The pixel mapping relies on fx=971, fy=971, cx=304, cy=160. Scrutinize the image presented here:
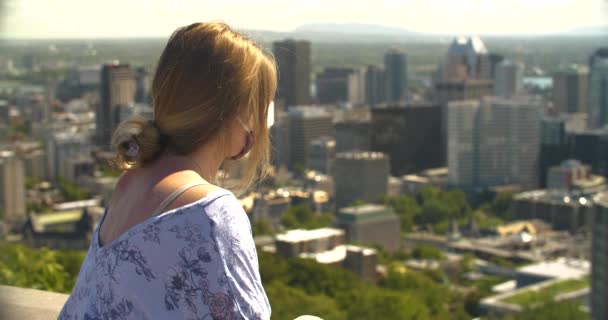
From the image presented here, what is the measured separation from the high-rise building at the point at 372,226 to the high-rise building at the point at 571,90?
34.1 feet

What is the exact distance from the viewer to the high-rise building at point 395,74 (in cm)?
2603

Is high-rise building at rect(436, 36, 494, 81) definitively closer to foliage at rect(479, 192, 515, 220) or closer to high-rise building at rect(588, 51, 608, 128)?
high-rise building at rect(588, 51, 608, 128)

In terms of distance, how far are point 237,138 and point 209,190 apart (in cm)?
6

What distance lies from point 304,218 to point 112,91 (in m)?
5.57

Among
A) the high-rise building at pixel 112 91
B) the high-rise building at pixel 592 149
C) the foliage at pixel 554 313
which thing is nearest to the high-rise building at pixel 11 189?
the high-rise building at pixel 112 91

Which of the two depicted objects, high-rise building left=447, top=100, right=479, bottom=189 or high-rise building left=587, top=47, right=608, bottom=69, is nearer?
high-rise building left=447, top=100, right=479, bottom=189

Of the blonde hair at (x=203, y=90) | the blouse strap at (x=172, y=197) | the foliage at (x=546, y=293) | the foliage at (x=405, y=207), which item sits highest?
the blonde hair at (x=203, y=90)

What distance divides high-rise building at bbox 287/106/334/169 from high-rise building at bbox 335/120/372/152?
2.00 feet

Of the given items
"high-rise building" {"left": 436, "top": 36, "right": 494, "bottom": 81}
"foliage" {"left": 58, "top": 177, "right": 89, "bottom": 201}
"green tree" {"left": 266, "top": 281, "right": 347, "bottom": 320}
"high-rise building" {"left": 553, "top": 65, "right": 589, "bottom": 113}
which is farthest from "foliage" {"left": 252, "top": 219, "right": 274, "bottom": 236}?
"high-rise building" {"left": 436, "top": 36, "right": 494, "bottom": 81}

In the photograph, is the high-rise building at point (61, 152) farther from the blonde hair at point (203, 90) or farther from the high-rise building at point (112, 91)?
the blonde hair at point (203, 90)

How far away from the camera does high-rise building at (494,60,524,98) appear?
80.0 ft

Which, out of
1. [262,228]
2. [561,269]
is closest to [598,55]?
[262,228]

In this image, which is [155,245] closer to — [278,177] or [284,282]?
[284,282]

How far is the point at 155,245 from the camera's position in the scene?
0.54 metres
